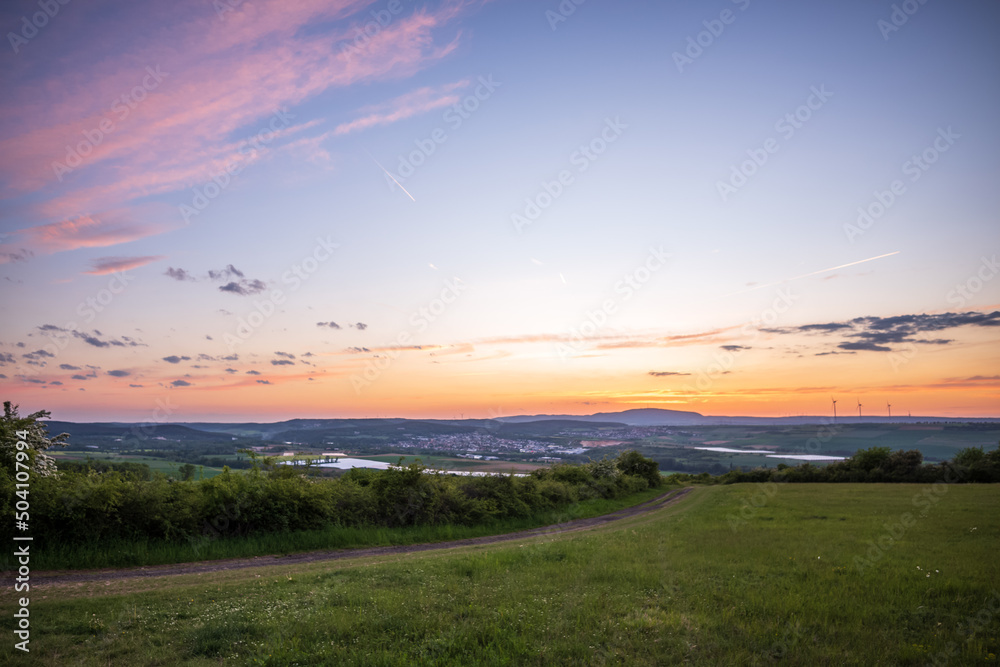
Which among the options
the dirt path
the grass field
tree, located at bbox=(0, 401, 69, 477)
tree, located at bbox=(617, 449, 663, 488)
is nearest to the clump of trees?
tree, located at bbox=(0, 401, 69, 477)

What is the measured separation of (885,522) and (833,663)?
46.5ft

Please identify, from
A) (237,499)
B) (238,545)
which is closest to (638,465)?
(237,499)

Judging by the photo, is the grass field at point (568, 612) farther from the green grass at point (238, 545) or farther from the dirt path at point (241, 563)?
the green grass at point (238, 545)

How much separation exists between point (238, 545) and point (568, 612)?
13569mm

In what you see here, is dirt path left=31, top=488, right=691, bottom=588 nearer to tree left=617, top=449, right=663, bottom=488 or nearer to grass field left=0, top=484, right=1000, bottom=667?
grass field left=0, top=484, right=1000, bottom=667

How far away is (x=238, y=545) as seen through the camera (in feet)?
56.3

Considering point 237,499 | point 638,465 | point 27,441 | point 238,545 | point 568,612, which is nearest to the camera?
point 568,612

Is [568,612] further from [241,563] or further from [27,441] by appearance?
[27,441]

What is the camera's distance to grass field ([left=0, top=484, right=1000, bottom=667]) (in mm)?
6594

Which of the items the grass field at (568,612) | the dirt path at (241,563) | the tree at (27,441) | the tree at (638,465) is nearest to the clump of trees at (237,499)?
the tree at (27,441)

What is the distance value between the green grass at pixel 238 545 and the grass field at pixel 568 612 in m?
4.00

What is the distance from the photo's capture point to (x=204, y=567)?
1480 cm

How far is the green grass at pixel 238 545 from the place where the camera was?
46.0 feet

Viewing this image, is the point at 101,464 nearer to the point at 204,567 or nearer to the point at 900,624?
the point at 204,567
